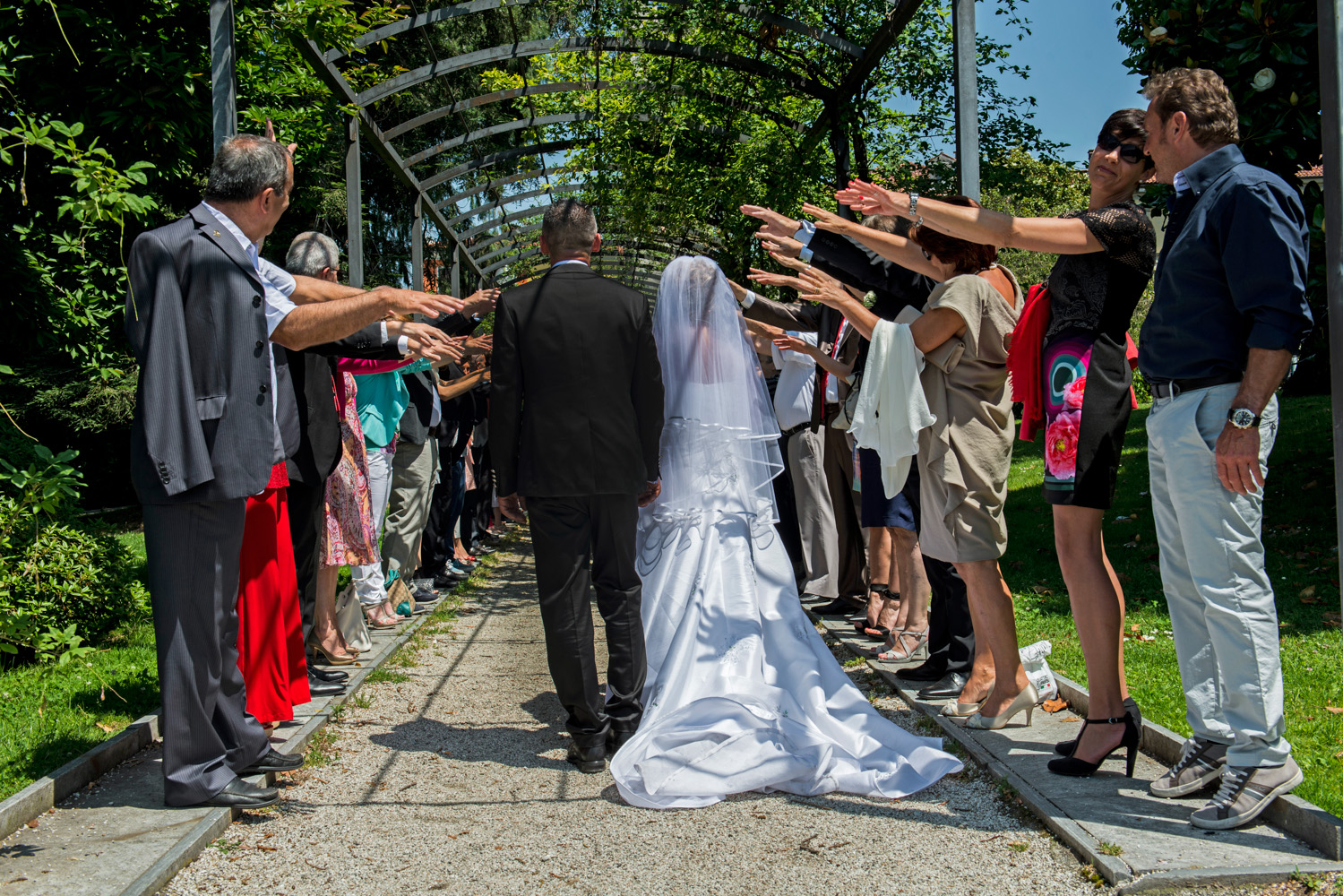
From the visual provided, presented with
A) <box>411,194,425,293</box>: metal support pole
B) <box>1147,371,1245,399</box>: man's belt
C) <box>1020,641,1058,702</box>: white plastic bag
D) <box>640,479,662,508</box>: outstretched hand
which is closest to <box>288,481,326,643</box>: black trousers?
<box>640,479,662,508</box>: outstretched hand

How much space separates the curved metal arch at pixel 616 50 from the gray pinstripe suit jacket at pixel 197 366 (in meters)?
6.33

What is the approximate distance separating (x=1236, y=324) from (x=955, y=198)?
1.26m

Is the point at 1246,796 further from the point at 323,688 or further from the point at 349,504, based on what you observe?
the point at 349,504

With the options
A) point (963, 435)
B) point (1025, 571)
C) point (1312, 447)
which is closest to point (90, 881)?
point (963, 435)

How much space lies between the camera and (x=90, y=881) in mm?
2908

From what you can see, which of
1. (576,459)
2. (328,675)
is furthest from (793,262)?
(328,675)

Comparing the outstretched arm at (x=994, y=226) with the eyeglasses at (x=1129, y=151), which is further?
the eyeglasses at (x=1129, y=151)

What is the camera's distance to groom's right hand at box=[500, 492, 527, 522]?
4.55 meters

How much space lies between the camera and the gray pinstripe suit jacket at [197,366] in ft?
11.6

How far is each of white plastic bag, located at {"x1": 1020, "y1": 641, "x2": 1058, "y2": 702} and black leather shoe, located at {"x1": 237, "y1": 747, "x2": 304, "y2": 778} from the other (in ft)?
10.2

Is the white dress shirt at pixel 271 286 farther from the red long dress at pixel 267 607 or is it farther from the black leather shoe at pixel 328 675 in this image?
the black leather shoe at pixel 328 675

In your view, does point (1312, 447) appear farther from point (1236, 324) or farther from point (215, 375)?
point (215, 375)

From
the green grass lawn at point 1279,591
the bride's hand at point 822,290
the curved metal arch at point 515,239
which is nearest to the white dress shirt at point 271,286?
the bride's hand at point 822,290

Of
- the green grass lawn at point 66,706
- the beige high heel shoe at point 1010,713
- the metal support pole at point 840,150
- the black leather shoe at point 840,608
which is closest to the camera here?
the green grass lawn at point 66,706
